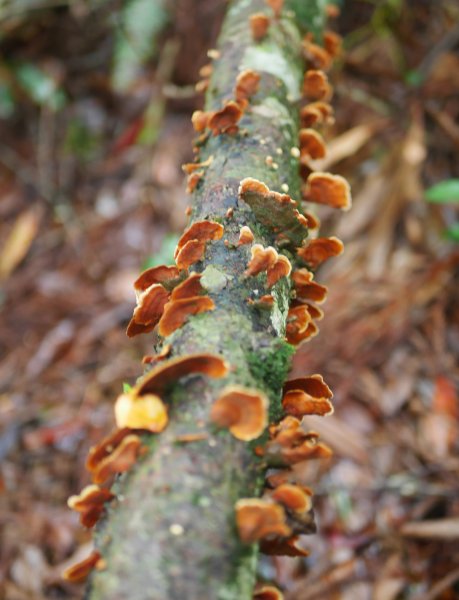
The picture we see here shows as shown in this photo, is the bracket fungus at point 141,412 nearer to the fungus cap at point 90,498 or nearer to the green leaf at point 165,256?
the fungus cap at point 90,498

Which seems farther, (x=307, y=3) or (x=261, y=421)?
(x=307, y=3)

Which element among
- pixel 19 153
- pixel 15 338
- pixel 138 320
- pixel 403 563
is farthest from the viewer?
pixel 19 153

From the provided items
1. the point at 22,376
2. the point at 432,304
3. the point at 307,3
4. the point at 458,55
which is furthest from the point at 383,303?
the point at 22,376

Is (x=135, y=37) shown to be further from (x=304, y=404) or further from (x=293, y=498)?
(x=293, y=498)

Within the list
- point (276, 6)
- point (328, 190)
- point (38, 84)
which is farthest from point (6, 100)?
point (328, 190)

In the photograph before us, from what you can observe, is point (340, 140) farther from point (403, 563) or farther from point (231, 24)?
point (403, 563)

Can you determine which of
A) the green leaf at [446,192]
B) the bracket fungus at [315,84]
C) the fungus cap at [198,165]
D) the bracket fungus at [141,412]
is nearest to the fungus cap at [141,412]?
the bracket fungus at [141,412]

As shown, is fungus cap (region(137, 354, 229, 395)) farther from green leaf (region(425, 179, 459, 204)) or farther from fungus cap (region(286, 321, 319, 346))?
green leaf (region(425, 179, 459, 204))
